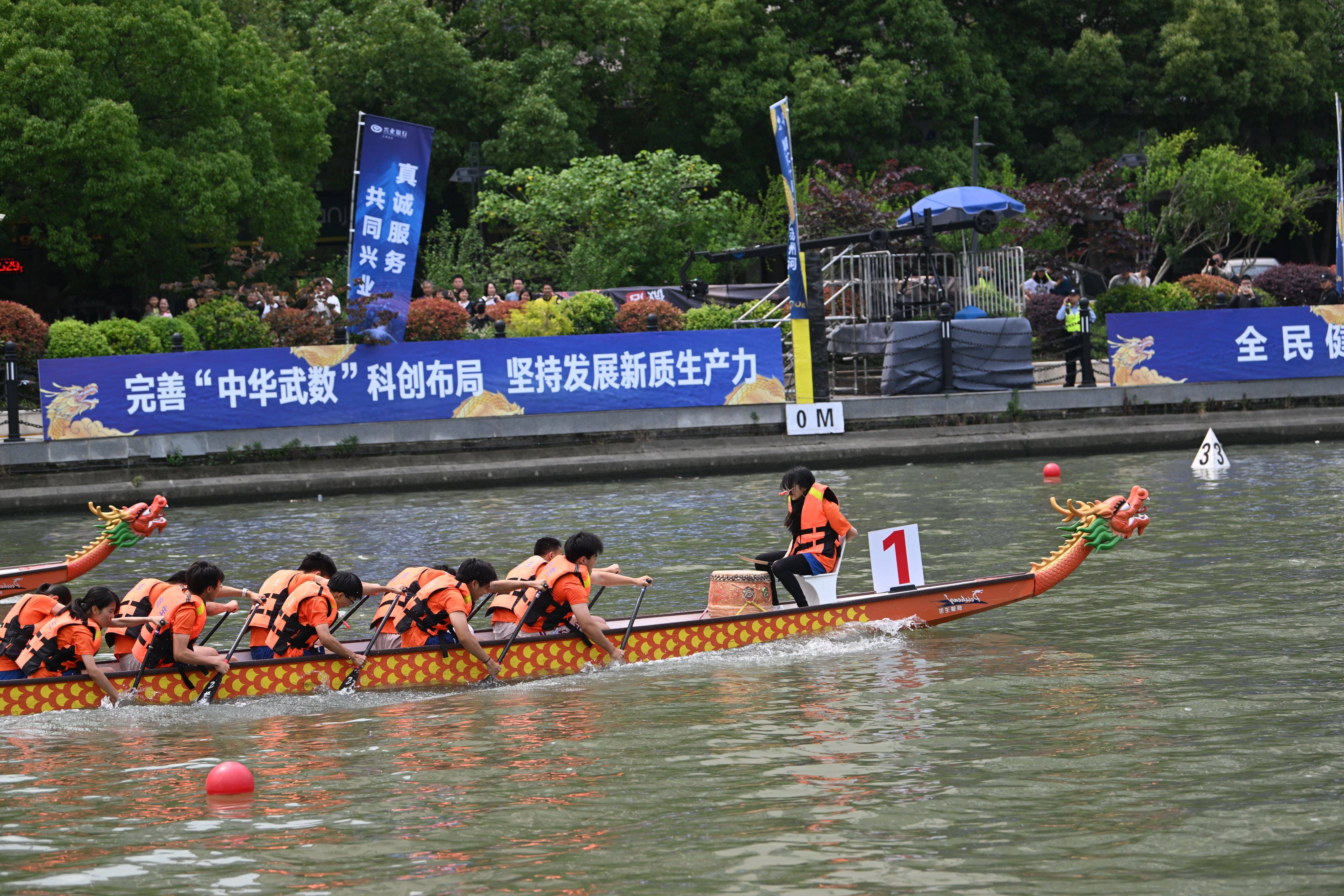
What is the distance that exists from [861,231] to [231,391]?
13.6 metres

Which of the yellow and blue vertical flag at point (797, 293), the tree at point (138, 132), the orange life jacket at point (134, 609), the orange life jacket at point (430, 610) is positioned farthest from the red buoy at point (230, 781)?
the tree at point (138, 132)

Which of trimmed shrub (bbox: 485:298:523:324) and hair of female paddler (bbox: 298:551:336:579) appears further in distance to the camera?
trimmed shrub (bbox: 485:298:523:324)

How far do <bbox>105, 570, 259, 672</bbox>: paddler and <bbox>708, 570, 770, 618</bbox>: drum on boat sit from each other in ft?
12.1

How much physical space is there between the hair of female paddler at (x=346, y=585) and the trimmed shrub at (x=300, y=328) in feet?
43.7

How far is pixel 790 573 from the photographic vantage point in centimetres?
1247

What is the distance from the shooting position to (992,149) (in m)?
41.3

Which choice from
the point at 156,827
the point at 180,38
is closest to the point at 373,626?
the point at 156,827

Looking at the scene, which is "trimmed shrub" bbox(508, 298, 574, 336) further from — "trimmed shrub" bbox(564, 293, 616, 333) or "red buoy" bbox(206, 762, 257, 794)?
"red buoy" bbox(206, 762, 257, 794)

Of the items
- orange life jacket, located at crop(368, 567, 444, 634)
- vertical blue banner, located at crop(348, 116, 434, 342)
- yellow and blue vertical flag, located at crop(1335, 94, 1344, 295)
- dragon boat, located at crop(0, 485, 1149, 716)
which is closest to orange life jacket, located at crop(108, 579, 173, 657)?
dragon boat, located at crop(0, 485, 1149, 716)

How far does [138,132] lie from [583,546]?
23367mm

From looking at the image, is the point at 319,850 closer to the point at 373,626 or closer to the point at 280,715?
the point at 280,715

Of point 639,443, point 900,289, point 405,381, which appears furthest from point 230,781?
point 900,289

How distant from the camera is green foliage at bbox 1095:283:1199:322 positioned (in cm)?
2670

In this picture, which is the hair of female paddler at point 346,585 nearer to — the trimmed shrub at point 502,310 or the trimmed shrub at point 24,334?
the trimmed shrub at point 24,334
